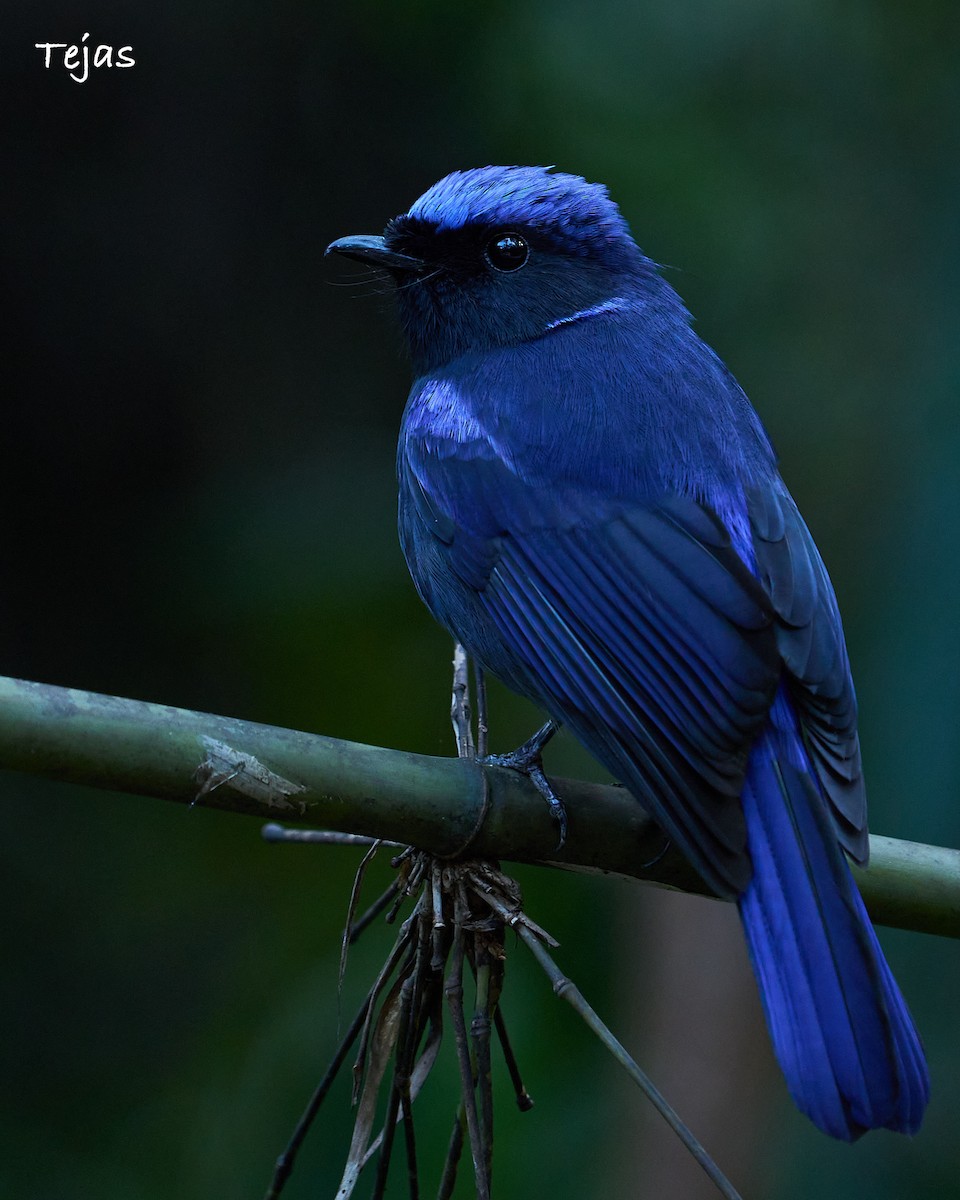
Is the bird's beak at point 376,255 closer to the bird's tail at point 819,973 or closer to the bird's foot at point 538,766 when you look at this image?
the bird's foot at point 538,766

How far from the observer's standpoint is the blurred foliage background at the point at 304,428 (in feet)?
14.9

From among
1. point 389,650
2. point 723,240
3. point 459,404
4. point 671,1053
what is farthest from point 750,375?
point 671,1053

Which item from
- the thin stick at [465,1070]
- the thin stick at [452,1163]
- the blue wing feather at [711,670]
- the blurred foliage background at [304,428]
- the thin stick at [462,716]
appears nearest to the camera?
the thin stick at [465,1070]

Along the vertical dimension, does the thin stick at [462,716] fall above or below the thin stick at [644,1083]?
above

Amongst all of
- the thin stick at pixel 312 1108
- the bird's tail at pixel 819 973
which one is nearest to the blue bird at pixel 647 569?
the bird's tail at pixel 819 973

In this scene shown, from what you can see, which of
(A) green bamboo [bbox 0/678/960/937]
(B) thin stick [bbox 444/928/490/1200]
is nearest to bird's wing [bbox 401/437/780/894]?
(A) green bamboo [bbox 0/678/960/937]

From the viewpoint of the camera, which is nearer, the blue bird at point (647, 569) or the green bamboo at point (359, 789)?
the green bamboo at point (359, 789)

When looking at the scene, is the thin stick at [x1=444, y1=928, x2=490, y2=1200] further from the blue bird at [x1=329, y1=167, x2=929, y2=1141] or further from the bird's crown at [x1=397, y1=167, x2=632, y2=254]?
the bird's crown at [x1=397, y1=167, x2=632, y2=254]

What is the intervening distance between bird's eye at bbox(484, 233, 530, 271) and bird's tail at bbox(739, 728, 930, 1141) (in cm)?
151

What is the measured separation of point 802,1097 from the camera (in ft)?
7.18

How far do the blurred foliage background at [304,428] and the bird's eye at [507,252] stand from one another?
1.20 meters

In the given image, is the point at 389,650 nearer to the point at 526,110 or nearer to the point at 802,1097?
the point at 526,110

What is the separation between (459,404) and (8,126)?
248cm

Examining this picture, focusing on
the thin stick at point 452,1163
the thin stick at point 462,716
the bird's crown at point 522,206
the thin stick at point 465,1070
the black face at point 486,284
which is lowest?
the thin stick at point 452,1163
